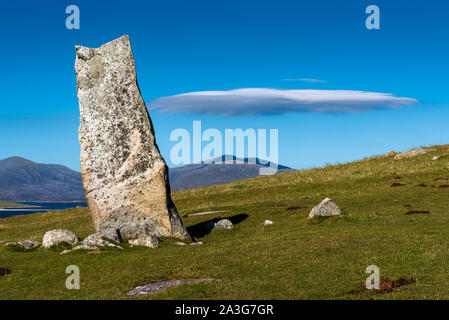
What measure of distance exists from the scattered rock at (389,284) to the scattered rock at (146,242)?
47.9 ft

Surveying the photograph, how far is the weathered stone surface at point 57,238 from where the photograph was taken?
29.0m

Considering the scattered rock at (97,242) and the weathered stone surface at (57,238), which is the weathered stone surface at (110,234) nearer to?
the scattered rock at (97,242)

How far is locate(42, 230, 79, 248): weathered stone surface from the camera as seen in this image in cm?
2905

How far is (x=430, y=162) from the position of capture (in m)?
61.8

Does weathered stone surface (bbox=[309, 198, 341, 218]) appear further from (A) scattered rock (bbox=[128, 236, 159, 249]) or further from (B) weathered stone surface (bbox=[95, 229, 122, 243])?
(B) weathered stone surface (bbox=[95, 229, 122, 243])

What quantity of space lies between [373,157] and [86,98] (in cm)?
5299

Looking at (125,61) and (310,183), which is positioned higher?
(125,61)

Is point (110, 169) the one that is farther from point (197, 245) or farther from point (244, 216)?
point (244, 216)

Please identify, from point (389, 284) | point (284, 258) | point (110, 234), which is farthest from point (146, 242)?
point (389, 284)

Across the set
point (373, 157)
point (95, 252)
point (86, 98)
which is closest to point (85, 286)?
point (95, 252)

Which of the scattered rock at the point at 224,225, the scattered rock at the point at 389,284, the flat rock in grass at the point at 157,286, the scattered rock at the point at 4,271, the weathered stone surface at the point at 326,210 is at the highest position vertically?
the weathered stone surface at the point at 326,210

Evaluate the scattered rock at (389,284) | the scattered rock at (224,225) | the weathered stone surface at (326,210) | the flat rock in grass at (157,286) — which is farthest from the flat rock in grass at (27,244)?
the scattered rock at (389,284)

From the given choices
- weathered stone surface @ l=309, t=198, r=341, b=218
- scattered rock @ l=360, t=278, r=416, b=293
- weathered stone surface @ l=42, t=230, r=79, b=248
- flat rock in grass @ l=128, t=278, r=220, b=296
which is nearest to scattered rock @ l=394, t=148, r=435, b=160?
weathered stone surface @ l=309, t=198, r=341, b=218

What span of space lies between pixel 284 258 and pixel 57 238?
14013 mm
